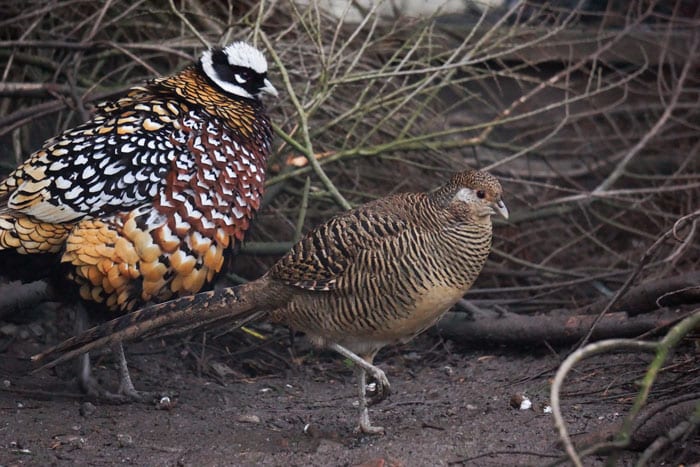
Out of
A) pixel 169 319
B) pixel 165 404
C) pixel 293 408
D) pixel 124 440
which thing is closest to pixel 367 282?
pixel 169 319

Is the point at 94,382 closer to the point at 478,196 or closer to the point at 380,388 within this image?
the point at 380,388

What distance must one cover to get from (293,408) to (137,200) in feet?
3.94

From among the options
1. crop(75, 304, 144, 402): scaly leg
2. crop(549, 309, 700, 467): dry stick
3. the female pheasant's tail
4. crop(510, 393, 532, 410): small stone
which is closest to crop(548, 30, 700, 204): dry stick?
crop(510, 393, 532, 410): small stone

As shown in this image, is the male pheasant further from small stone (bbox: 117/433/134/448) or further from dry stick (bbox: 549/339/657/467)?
dry stick (bbox: 549/339/657/467)

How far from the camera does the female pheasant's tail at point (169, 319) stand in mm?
3725

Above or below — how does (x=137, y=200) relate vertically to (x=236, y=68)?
below

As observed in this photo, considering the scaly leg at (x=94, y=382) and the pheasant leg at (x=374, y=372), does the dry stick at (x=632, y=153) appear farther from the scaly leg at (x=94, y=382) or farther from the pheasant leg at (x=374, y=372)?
the scaly leg at (x=94, y=382)

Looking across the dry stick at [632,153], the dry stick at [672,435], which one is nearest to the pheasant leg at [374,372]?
the dry stick at [672,435]

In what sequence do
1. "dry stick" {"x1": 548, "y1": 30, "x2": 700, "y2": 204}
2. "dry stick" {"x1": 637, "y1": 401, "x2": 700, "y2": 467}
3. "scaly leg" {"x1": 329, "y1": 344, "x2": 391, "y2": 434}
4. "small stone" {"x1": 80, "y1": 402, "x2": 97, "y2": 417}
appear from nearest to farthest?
"dry stick" {"x1": 637, "y1": 401, "x2": 700, "y2": 467} → "scaly leg" {"x1": 329, "y1": 344, "x2": 391, "y2": 434} → "small stone" {"x1": 80, "y1": 402, "x2": 97, "y2": 417} → "dry stick" {"x1": 548, "y1": 30, "x2": 700, "y2": 204}

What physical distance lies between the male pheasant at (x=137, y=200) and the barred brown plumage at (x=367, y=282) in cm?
37

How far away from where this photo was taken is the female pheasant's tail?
372 centimetres

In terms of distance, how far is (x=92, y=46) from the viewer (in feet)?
16.3

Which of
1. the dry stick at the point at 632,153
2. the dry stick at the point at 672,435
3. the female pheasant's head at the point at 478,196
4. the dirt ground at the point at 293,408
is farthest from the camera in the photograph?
the dry stick at the point at 632,153

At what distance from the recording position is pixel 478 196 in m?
3.61
